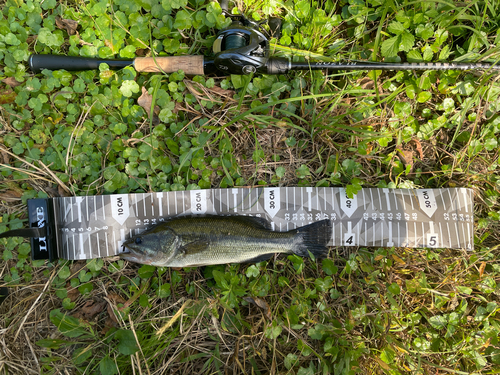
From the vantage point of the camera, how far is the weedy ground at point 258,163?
301cm

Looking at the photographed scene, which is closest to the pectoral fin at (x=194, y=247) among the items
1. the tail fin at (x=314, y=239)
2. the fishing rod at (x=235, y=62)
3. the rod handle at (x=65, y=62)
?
the tail fin at (x=314, y=239)

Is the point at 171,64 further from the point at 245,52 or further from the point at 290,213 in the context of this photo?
the point at 290,213

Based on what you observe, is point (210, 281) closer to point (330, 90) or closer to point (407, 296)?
point (407, 296)

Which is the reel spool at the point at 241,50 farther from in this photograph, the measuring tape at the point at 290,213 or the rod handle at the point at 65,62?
the measuring tape at the point at 290,213

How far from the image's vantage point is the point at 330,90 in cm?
331

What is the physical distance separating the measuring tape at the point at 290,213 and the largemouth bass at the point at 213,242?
0.52ft

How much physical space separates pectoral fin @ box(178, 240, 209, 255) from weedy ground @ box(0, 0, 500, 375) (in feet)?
1.09

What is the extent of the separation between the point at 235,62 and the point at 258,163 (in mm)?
1074

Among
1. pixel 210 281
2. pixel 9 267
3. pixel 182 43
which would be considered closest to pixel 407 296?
pixel 210 281

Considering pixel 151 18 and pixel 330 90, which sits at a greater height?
pixel 151 18

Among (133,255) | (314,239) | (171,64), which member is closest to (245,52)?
(171,64)

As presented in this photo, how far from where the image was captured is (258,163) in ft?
10.6

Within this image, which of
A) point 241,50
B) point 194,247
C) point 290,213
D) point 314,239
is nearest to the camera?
point 241,50

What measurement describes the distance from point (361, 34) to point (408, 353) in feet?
11.7
